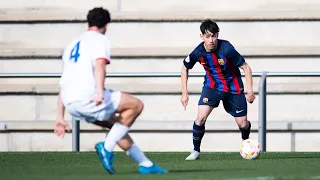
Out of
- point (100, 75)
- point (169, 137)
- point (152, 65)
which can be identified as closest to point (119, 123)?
point (100, 75)

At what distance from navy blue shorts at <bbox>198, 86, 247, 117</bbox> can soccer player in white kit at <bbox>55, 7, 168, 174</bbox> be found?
3.29 m

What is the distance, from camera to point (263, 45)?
17.7 meters

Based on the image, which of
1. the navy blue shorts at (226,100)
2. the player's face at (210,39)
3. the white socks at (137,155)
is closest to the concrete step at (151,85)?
the navy blue shorts at (226,100)

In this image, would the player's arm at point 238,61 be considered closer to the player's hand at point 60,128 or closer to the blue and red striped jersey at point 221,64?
the blue and red striped jersey at point 221,64

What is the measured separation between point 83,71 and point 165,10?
7529 mm

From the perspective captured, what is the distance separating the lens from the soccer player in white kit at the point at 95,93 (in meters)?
10.4

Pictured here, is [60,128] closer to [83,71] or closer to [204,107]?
[83,71]

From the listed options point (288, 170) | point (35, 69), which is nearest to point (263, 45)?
point (35, 69)

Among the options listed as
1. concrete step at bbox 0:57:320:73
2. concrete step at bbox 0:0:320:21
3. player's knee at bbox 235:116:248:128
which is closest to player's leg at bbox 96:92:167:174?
player's knee at bbox 235:116:248:128

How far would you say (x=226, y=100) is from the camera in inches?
551

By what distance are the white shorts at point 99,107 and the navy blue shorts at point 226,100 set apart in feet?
11.4

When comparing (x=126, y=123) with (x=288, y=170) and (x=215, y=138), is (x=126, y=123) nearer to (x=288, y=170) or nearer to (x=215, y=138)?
(x=288, y=170)

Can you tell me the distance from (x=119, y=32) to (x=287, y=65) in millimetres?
2454

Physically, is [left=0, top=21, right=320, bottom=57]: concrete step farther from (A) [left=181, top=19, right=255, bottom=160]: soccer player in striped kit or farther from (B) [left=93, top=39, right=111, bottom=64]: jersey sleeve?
(B) [left=93, top=39, right=111, bottom=64]: jersey sleeve
